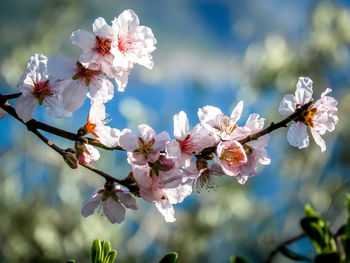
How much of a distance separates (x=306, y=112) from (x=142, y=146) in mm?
260

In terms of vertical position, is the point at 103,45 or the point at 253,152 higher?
the point at 103,45

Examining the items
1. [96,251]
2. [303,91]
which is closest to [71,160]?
[96,251]

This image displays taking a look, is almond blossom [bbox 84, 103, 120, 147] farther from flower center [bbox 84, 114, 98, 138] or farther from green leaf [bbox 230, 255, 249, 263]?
green leaf [bbox 230, 255, 249, 263]

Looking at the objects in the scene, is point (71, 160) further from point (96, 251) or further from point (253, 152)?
point (253, 152)

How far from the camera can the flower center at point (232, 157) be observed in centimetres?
55

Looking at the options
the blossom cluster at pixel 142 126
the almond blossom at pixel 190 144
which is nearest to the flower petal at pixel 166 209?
the blossom cluster at pixel 142 126

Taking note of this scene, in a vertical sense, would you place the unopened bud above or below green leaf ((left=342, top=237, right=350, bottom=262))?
above

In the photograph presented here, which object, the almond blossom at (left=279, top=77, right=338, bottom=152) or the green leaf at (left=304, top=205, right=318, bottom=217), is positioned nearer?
the almond blossom at (left=279, top=77, right=338, bottom=152)

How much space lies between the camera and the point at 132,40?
645 mm

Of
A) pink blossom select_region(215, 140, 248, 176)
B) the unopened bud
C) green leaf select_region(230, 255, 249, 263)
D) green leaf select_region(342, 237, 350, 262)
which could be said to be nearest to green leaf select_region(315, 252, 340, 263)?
green leaf select_region(342, 237, 350, 262)

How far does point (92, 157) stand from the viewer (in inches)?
24.3

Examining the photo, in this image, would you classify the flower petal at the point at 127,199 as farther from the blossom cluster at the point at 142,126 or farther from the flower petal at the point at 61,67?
the flower petal at the point at 61,67

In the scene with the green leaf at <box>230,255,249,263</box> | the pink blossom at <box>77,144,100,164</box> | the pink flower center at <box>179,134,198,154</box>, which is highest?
the pink flower center at <box>179,134,198,154</box>

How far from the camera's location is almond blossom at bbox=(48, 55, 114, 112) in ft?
1.93
